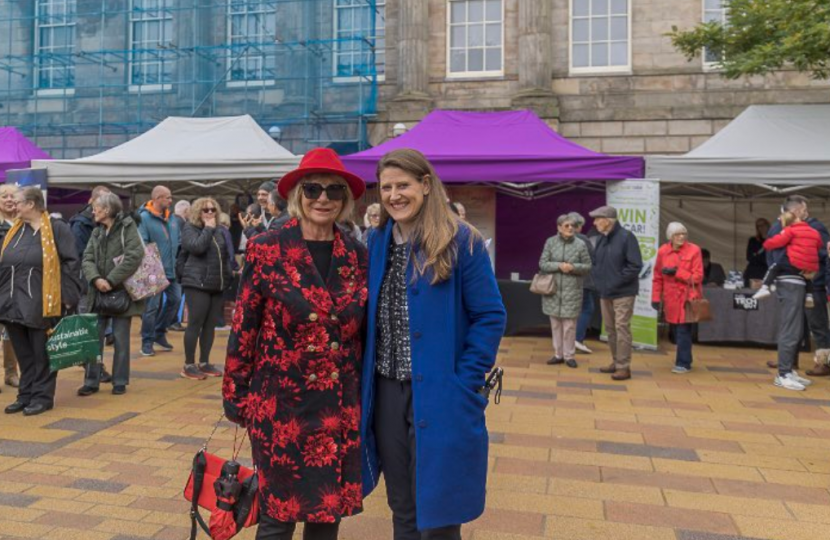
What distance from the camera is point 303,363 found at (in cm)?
238

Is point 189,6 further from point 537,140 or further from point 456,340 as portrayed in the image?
point 456,340

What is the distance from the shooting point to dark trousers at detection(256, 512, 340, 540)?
7.85ft

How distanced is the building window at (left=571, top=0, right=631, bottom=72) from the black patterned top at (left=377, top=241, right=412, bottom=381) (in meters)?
13.8

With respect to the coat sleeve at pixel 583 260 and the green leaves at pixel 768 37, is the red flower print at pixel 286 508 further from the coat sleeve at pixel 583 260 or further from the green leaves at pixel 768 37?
the green leaves at pixel 768 37

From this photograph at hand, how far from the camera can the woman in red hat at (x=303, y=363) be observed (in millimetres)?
2361

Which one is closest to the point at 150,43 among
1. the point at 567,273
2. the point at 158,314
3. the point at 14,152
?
the point at 14,152

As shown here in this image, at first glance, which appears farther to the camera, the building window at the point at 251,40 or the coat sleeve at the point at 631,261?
the building window at the point at 251,40

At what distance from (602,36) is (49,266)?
41.5 ft

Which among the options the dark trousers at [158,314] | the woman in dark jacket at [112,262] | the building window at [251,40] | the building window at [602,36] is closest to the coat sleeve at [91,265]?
the woman in dark jacket at [112,262]

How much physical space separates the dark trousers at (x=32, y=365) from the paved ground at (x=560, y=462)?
207 mm

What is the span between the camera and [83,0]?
18156mm

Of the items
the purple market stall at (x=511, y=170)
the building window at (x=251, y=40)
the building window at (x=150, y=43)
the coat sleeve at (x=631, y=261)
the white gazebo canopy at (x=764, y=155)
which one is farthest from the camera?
the building window at (x=150, y=43)

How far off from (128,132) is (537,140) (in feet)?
36.5

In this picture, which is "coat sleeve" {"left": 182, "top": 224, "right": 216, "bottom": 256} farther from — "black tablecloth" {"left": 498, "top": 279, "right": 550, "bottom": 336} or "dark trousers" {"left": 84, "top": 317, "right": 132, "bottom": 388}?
"black tablecloth" {"left": 498, "top": 279, "right": 550, "bottom": 336}
